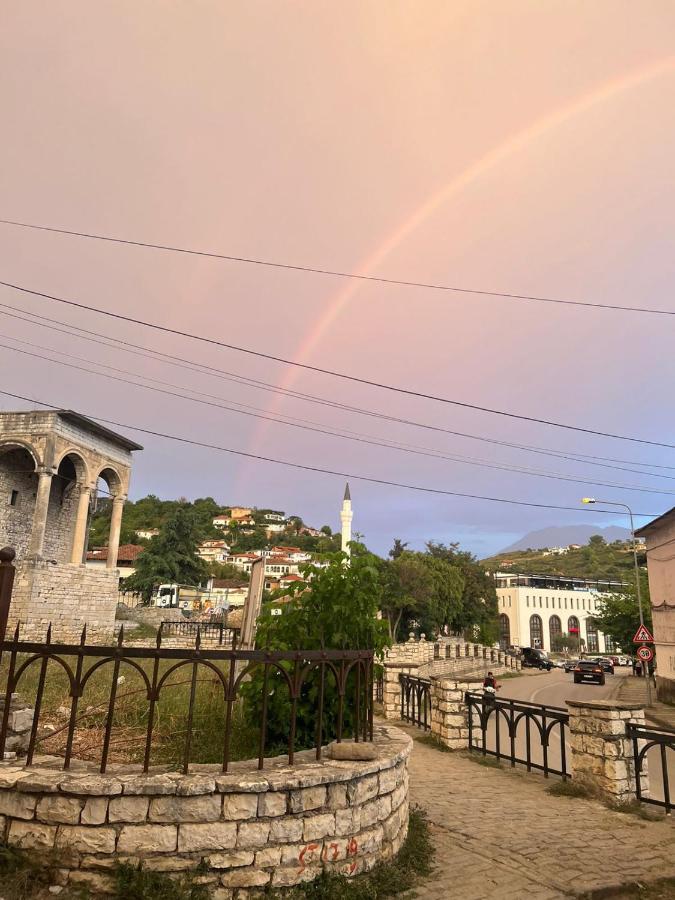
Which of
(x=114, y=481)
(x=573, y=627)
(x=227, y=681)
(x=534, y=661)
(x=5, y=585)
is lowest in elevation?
(x=534, y=661)

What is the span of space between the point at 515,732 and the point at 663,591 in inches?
749

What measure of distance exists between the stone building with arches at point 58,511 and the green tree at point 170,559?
16.9m

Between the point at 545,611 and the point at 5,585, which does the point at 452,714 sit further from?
the point at 545,611

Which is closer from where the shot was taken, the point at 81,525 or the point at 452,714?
the point at 452,714

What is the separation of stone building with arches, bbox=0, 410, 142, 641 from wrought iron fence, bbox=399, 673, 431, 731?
64.5 feet

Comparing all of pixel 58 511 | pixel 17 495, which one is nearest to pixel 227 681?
pixel 17 495

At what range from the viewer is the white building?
318 ft

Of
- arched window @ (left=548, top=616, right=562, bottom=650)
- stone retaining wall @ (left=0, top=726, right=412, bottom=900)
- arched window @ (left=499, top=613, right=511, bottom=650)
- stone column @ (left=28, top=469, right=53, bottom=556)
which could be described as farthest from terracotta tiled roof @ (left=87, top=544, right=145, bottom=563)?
arched window @ (left=548, top=616, right=562, bottom=650)

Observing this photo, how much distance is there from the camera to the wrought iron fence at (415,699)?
526 inches

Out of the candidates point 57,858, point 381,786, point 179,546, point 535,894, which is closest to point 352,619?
point 381,786

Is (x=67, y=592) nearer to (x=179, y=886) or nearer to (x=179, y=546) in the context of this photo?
(x=179, y=546)

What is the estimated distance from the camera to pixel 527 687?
106 ft

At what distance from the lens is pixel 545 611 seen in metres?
99.2

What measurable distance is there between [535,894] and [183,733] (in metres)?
3.74
